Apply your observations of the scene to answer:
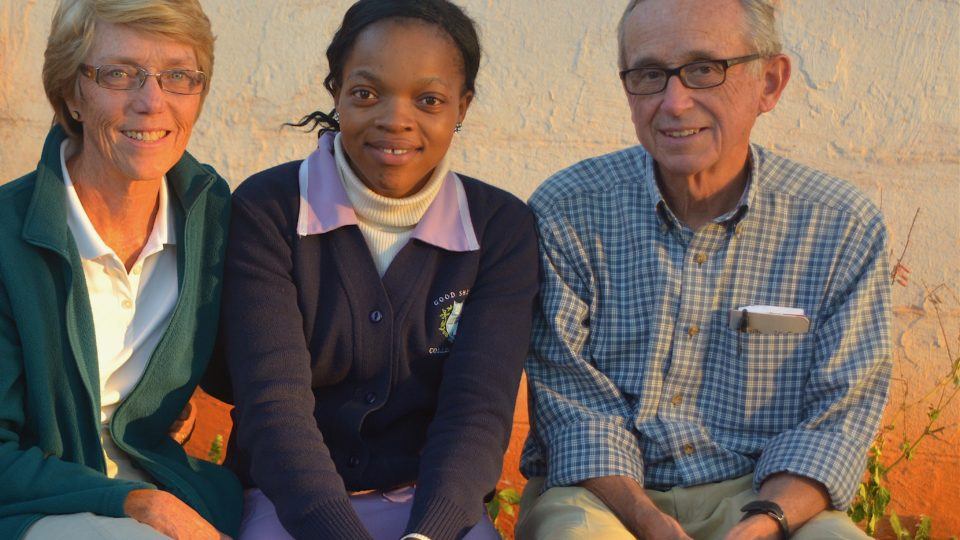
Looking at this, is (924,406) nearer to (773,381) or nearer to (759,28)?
(773,381)

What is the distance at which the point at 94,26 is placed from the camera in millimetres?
2848

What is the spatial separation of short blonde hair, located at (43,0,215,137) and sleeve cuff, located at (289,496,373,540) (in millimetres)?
1127

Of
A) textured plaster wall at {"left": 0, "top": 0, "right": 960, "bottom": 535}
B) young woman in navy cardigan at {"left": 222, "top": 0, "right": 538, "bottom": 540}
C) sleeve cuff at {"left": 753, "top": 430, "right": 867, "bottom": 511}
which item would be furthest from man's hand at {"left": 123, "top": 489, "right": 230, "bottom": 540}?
textured plaster wall at {"left": 0, "top": 0, "right": 960, "bottom": 535}

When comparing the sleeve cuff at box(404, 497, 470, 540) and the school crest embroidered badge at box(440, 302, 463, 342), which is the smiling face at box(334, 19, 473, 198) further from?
the sleeve cuff at box(404, 497, 470, 540)

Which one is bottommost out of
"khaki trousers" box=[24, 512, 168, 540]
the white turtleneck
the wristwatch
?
the wristwatch

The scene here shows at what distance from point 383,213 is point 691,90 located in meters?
0.84

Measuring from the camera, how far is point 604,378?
3.19 meters

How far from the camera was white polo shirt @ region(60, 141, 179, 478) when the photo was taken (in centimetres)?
291

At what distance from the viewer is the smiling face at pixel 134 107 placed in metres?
2.85

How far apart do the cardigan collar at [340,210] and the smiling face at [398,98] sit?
97 mm

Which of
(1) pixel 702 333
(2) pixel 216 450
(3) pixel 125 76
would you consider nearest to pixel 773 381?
(1) pixel 702 333

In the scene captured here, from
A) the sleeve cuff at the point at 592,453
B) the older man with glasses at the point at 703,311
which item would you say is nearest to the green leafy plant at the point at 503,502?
the older man with glasses at the point at 703,311

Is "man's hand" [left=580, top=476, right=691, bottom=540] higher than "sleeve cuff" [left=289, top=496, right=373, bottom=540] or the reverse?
the reverse

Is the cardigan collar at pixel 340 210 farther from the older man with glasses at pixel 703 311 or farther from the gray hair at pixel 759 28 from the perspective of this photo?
the gray hair at pixel 759 28
